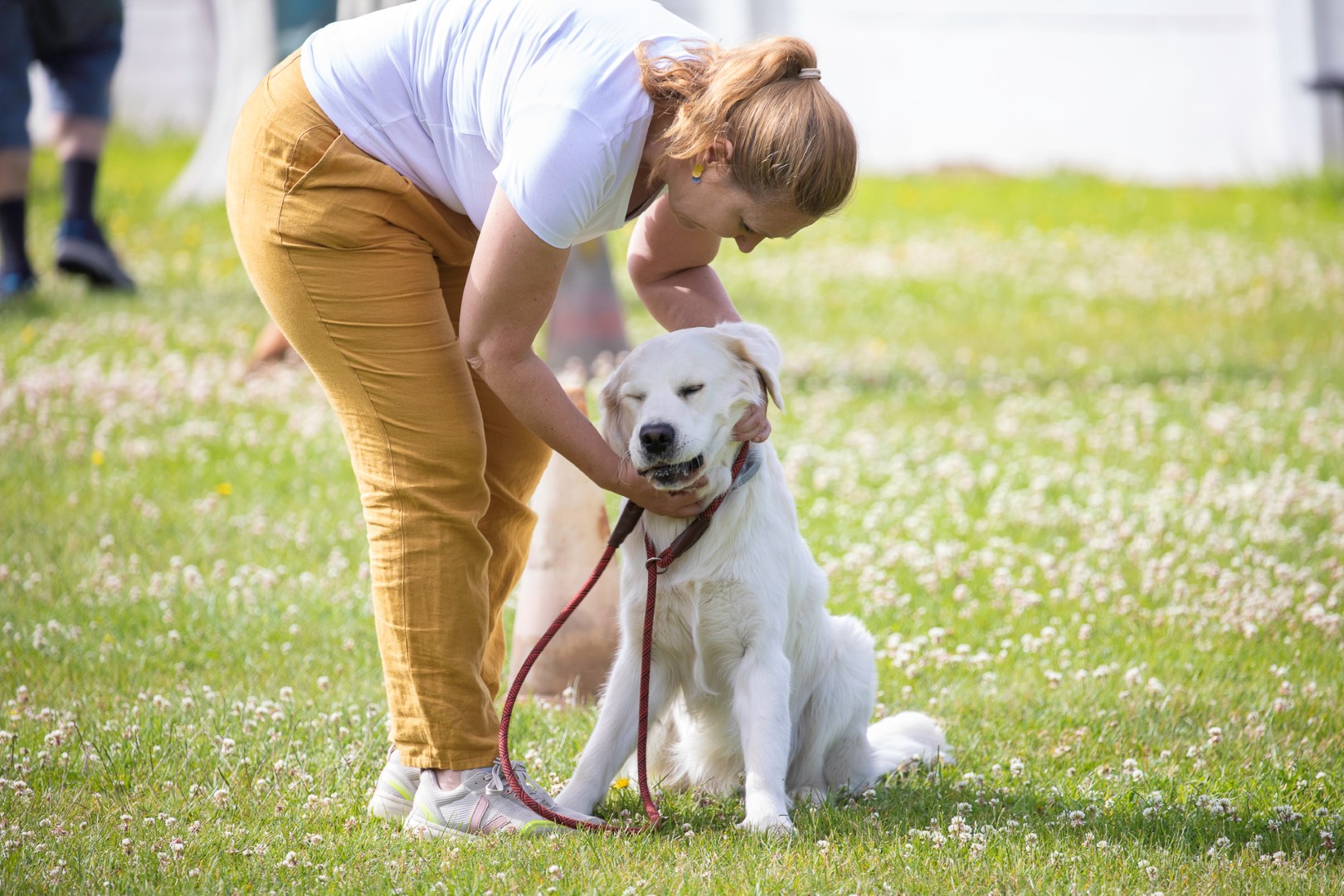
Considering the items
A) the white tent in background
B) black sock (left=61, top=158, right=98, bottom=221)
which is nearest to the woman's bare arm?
black sock (left=61, top=158, right=98, bottom=221)

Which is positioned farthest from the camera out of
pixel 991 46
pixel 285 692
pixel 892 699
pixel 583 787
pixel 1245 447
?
pixel 991 46

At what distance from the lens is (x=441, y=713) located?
10.9 ft

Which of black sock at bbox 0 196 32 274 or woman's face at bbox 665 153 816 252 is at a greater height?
woman's face at bbox 665 153 816 252

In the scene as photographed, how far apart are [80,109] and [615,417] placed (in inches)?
304

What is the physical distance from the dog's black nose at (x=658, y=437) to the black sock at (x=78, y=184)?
783 cm

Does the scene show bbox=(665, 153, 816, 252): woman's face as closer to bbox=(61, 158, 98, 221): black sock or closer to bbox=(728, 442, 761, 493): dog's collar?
bbox=(728, 442, 761, 493): dog's collar

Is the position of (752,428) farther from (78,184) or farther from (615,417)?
(78,184)

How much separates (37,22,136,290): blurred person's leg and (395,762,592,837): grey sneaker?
776 cm

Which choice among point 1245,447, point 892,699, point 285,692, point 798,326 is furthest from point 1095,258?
point 285,692

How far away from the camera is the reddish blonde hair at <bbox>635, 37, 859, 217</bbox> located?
9.30 feet

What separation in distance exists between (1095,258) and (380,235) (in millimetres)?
11438

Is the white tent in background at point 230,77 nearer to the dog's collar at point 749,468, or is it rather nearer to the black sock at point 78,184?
the black sock at point 78,184

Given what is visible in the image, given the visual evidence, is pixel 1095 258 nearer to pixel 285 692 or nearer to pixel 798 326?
pixel 798 326

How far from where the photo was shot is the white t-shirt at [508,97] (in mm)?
2781
